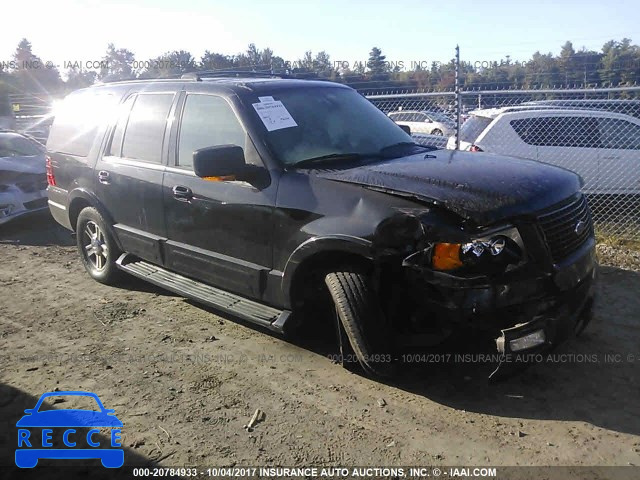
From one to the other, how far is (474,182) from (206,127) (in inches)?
84.5

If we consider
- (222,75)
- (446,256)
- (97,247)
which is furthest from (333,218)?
(97,247)

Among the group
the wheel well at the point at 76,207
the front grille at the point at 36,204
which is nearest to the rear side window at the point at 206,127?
the wheel well at the point at 76,207

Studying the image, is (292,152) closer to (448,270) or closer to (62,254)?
(448,270)

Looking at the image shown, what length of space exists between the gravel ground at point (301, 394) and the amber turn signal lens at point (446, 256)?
A: 898 mm

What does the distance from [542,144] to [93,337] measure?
7.04 m

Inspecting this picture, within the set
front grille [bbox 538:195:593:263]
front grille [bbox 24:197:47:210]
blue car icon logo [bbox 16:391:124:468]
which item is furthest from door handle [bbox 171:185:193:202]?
front grille [bbox 24:197:47:210]

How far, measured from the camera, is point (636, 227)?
725cm

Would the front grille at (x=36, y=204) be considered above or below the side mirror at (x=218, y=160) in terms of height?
below

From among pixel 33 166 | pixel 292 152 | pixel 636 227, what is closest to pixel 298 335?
pixel 292 152

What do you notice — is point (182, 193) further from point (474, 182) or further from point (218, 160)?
point (474, 182)

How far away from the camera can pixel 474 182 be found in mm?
3266

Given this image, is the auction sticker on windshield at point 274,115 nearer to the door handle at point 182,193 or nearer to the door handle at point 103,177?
the door handle at point 182,193

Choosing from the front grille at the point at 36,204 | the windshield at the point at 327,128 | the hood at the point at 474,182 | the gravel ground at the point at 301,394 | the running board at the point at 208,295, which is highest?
the windshield at the point at 327,128

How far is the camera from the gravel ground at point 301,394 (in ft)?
9.61
